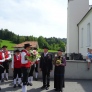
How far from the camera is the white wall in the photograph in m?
28.6

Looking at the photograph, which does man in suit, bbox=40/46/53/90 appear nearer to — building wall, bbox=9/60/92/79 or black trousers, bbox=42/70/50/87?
black trousers, bbox=42/70/50/87

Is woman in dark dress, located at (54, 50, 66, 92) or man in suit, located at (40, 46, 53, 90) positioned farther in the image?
man in suit, located at (40, 46, 53, 90)

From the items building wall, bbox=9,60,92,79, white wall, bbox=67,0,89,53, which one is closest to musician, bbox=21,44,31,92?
building wall, bbox=9,60,92,79

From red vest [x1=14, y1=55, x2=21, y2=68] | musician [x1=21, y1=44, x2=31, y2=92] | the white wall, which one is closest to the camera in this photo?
musician [x1=21, y1=44, x2=31, y2=92]

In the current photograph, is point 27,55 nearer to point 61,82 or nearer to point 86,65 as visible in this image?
point 61,82

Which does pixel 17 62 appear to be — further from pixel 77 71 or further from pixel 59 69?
pixel 77 71

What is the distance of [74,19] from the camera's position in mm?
28891

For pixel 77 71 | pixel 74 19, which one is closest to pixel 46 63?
pixel 77 71

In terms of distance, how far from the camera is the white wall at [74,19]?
28.6m

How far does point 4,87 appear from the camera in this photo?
9.66 metres

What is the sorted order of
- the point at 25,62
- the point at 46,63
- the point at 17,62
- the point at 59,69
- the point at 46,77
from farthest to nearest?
the point at 17,62 < the point at 46,77 < the point at 46,63 < the point at 59,69 < the point at 25,62

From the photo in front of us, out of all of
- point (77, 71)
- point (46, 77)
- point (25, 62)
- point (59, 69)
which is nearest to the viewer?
point (25, 62)

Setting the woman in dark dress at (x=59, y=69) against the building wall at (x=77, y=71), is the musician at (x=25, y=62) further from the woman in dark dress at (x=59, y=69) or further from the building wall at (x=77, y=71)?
the building wall at (x=77, y=71)

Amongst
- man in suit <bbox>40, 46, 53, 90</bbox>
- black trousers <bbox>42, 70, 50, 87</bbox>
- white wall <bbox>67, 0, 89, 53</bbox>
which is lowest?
black trousers <bbox>42, 70, 50, 87</bbox>
